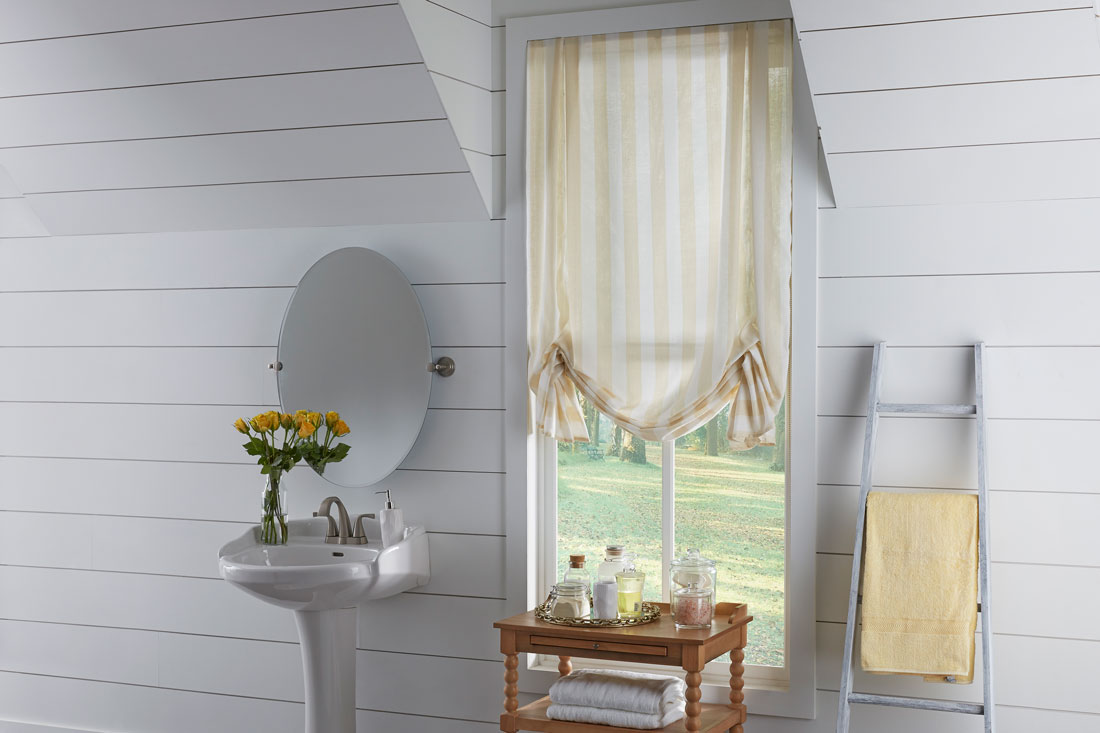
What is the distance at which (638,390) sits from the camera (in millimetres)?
2668

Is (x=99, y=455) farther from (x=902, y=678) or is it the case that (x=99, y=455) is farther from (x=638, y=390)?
(x=902, y=678)

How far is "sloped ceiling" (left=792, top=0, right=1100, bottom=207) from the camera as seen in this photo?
2137 mm

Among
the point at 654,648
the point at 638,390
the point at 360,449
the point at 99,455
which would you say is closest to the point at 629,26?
the point at 638,390

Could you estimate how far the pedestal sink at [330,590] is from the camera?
8.46 feet

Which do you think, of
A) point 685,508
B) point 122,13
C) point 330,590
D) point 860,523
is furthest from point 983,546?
point 122,13

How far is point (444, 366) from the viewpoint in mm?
2842

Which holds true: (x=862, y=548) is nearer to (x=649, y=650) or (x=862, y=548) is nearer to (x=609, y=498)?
(x=649, y=650)

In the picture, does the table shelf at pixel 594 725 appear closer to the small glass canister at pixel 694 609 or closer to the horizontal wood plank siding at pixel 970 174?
the small glass canister at pixel 694 609

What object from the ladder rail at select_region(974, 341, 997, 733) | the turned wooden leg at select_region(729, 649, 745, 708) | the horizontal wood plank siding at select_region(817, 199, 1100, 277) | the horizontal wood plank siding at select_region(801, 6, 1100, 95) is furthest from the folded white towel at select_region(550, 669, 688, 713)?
the horizontal wood plank siding at select_region(801, 6, 1100, 95)

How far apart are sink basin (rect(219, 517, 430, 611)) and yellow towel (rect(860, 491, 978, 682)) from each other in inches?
44.6

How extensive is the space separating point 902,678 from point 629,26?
66.8 inches

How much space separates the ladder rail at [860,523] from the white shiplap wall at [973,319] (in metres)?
0.07

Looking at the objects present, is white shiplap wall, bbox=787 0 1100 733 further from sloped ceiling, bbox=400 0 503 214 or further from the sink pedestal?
the sink pedestal

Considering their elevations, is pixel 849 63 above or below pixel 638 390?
above
